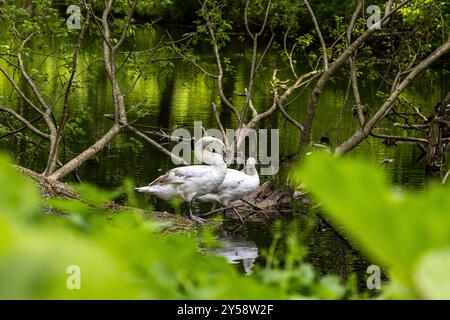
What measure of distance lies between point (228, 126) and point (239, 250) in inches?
487

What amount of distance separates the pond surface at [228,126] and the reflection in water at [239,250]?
12 millimetres

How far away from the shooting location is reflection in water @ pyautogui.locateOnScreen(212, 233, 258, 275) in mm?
10948

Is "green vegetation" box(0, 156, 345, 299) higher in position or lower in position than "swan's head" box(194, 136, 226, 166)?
higher

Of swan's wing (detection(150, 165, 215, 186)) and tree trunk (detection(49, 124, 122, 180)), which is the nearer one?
tree trunk (detection(49, 124, 122, 180))

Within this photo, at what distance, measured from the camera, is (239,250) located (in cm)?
1189

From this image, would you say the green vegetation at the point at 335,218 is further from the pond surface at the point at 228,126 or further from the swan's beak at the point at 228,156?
the swan's beak at the point at 228,156

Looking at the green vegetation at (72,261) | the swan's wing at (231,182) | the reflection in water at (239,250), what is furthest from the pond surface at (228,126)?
the green vegetation at (72,261)

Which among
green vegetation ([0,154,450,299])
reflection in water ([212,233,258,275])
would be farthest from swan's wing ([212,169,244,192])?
green vegetation ([0,154,450,299])

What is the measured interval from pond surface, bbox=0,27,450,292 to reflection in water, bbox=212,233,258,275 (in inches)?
0.5

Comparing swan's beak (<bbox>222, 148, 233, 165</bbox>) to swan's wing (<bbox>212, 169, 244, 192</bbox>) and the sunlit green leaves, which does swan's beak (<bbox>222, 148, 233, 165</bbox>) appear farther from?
the sunlit green leaves

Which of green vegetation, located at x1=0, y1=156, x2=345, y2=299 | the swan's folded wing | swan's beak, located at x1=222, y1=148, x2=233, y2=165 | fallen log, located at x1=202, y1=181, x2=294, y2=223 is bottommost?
fallen log, located at x1=202, y1=181, x2=294, y2=223

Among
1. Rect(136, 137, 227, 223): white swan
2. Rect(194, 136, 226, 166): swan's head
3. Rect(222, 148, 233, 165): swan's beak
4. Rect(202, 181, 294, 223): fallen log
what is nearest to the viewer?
Rect(136, 137, 227, 223): white swan

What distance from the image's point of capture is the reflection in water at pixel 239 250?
431 inches

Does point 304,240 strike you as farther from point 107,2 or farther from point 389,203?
point 389,203
